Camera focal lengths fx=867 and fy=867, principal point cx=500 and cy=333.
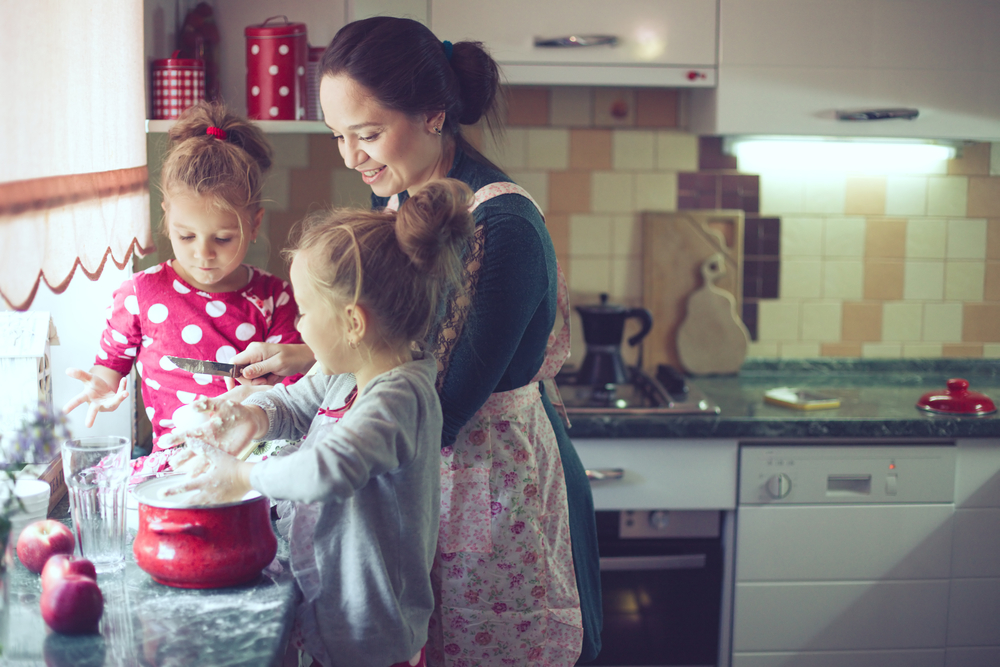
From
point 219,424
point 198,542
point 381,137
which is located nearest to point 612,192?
point 381,137

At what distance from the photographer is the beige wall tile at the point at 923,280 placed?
2488mm

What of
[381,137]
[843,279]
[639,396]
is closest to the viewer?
[381,137]

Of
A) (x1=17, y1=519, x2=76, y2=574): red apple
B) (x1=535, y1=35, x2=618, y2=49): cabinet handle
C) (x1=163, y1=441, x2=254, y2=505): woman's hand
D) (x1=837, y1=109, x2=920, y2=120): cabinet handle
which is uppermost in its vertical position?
(x1=535, y1=35, x2=618, y2=49): cabinet handle

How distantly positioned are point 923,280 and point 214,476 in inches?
87.2

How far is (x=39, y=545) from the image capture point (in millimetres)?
936

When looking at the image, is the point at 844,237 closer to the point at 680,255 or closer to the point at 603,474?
the point at 680,255

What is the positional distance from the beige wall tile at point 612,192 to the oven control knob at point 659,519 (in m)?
0.88

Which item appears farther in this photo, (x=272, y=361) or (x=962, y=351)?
(x=962, y=351)

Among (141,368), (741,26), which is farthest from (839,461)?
(141,368)

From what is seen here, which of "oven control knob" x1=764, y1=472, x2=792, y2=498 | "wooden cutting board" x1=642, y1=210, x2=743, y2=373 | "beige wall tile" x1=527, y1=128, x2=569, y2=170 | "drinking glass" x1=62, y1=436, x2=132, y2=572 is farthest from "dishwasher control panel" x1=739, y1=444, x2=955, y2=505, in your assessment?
"drinking glass" x1=62, y1=436, x2=132, y2=572

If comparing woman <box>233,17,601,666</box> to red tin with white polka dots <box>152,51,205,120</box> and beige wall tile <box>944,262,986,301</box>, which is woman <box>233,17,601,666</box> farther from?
beige wall tile <box>944,262,986,301</box>

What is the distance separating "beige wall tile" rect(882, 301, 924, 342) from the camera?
251 centimetres

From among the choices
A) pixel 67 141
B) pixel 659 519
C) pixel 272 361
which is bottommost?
pixel 659 519

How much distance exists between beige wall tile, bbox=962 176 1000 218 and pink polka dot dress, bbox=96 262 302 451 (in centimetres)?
202
